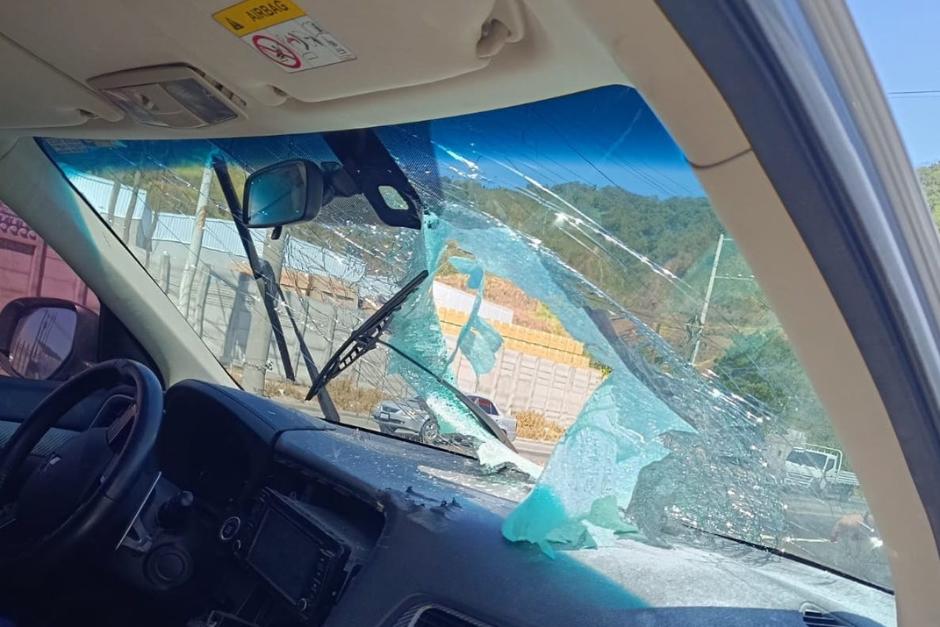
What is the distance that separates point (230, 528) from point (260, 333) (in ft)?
3.02

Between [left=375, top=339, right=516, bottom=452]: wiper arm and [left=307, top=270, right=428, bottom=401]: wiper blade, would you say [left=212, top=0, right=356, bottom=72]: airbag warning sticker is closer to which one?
[left=307, top=270, right=428, bottom=401]: wiper blade

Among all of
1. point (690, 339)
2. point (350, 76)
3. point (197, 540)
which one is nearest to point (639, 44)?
point (690, 339)

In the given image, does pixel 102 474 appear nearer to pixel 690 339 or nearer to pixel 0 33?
pixel 0 33

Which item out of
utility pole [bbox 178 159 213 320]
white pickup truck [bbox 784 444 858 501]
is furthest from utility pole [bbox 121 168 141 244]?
white pickup truck [bbox 784 444 858 501]

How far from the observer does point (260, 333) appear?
127 inches

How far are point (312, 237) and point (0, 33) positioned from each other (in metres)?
1.09

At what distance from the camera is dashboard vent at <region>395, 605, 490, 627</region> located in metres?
1.73

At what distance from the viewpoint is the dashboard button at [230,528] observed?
2486mm

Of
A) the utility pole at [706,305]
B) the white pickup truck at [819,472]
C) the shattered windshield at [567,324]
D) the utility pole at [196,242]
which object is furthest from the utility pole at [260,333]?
the white pickup truck at [819,472]

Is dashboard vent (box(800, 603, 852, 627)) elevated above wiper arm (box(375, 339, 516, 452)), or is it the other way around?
wiper arm (box(375, 339, 516, 452))

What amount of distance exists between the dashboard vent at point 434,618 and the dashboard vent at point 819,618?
67 centimetres

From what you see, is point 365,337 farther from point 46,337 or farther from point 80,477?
point 46,337

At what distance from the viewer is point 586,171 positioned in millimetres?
1899

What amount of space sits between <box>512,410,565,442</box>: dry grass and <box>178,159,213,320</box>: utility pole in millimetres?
1461
